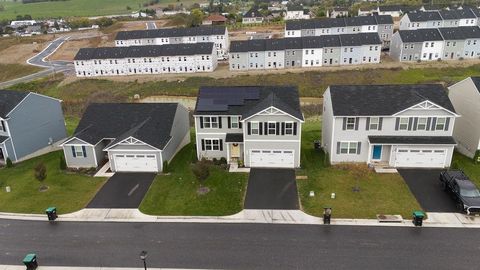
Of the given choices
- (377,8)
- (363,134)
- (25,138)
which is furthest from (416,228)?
(377,8)

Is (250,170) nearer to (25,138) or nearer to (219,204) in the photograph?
(219,204)

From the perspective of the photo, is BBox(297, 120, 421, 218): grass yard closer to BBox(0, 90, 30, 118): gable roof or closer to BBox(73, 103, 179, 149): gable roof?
BBox(73, 103, 179, 149): gable roof

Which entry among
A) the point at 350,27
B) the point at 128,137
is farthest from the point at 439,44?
the point at 128,137

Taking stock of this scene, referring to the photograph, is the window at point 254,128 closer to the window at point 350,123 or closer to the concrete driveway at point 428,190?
the window at point 350,123

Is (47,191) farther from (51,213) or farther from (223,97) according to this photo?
(223,97)

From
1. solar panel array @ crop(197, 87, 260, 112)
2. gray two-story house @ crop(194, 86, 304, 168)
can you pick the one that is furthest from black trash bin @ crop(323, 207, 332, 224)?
solar panel array @ crop(197, 87, 260, 112)

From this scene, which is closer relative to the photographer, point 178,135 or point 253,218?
point 253,218

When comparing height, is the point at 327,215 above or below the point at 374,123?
below
